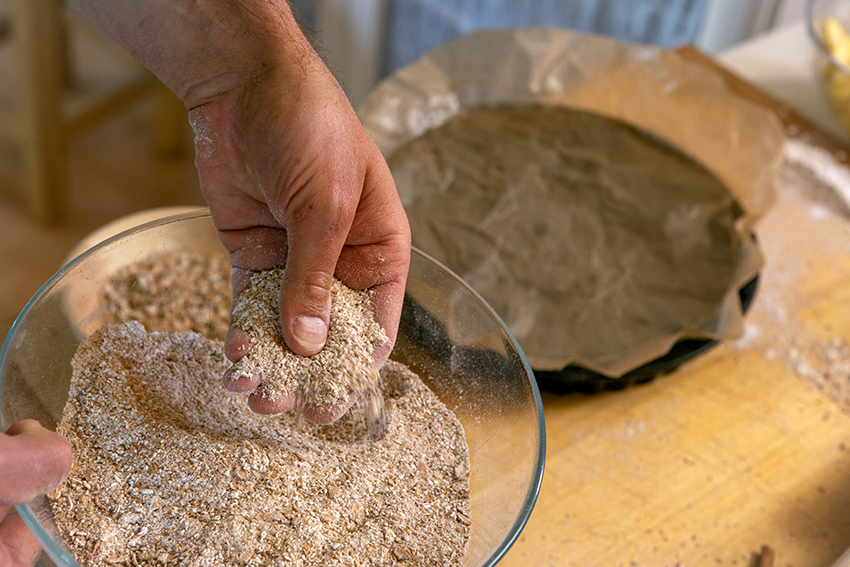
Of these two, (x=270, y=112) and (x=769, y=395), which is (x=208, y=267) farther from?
(x=769, y=395)

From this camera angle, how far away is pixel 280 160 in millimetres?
708

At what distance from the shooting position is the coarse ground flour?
0.60 meters

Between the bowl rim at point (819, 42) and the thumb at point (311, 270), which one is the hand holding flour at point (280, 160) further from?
the bowl rim at point (819, 42)

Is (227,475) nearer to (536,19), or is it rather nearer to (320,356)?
(320,356)

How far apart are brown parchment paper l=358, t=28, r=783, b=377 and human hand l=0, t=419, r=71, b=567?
600mm

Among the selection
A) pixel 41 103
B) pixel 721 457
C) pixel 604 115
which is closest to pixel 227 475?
pixel 721 457

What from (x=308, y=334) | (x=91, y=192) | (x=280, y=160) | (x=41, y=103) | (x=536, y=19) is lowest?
(x=91, y=192)

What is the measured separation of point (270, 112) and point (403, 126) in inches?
23.5

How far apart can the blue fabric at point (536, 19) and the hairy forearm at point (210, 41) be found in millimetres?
1238

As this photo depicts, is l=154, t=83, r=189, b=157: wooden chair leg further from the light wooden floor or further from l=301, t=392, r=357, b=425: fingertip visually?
l=301, t=392, r=357, b=425: fingertip

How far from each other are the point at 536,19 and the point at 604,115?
0.69m

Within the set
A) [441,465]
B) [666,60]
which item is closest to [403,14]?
[666,60]

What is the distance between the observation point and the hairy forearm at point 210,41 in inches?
29.1

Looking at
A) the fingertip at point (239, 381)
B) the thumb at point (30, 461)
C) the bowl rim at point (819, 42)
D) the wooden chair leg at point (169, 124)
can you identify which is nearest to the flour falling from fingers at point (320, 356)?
the fingertip at point (239, 381)
